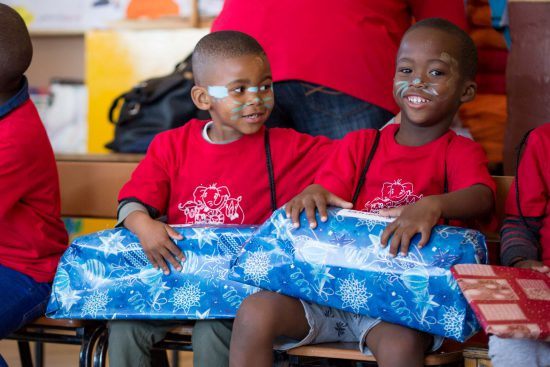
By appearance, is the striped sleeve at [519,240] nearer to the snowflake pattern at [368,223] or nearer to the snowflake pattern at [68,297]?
the snowflake pattern at [368,223]

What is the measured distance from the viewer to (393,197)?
1.89 m

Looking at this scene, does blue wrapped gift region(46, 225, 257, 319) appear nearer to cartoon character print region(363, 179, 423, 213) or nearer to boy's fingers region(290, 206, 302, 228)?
boy's fingers region(290, 206, 302, 228)

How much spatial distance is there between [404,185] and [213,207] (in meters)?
0.47

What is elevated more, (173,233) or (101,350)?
(173,233)

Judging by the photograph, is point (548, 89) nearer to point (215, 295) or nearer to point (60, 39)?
point (215, 295)

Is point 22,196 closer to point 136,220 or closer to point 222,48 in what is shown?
point 136,220

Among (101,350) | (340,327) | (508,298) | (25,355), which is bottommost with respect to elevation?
(25,355)

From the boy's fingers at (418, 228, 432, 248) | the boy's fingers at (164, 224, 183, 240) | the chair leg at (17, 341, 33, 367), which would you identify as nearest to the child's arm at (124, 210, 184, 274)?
the boy's fingers at (164, 224, 183, 240)

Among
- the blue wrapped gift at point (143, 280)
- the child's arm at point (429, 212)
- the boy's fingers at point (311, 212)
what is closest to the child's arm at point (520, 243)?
the child's arm at point (429, 212)

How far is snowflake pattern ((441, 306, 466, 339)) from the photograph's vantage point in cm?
159

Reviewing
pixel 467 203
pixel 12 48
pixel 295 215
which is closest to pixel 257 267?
pixel 295 215

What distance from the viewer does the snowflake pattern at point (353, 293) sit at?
1649 mm

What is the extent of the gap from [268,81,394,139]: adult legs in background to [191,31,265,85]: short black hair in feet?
0.65

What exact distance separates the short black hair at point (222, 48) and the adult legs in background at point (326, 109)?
0.20 metres
